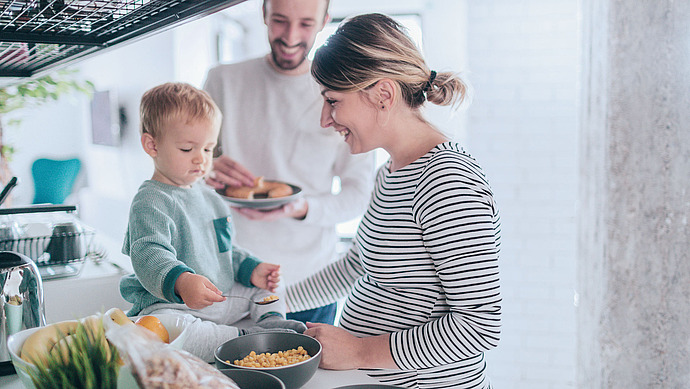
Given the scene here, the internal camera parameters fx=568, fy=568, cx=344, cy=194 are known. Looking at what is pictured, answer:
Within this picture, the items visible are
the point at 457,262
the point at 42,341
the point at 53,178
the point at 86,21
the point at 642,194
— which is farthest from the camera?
the point at 53,178

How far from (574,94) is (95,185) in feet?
16.5

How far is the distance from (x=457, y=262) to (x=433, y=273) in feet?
0.32

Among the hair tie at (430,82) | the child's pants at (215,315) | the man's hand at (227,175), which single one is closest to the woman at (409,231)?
the hair tie at (430,82)

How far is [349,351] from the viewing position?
1.01 meters

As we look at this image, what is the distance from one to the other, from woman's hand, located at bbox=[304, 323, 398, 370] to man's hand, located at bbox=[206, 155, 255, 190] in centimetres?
79

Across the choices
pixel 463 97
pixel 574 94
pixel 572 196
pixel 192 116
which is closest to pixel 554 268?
pixel 572 196

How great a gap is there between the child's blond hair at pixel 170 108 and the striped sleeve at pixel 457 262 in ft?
1.66

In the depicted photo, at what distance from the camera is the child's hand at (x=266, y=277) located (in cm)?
131

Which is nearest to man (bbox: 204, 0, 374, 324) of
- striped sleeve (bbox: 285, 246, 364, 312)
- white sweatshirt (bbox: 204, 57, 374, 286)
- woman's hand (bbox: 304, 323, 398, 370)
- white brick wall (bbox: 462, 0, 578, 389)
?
white sweatshirt (bbox: 204, 57, 374, 286)

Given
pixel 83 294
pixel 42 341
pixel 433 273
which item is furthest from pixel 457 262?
pixel 83 294

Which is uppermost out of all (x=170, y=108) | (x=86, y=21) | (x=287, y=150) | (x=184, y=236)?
(x=86, y=21)

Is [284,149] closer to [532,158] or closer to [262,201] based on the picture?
[262,201]

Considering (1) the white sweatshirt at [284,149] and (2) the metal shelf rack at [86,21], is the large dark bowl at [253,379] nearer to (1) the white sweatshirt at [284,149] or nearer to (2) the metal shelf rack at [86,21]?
(2) the metal shelf rack at [86,21]

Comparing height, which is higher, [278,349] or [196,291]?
[196,291]
